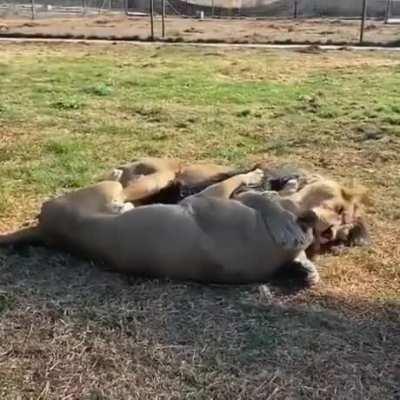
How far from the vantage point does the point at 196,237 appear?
3.79 m

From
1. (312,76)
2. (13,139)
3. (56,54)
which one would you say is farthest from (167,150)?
(56,54)

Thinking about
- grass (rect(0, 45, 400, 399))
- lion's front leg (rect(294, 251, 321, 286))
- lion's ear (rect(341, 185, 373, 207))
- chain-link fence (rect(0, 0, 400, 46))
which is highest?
lion's ear (rect(341, 185, 373, 207))

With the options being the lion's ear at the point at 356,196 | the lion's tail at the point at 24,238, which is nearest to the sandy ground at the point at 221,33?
the lion's ear at the point at 356,196

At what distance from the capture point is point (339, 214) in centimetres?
441

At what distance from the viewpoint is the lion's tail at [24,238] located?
427cm

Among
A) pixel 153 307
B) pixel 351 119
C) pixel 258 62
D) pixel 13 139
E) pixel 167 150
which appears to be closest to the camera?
pixel 153 307

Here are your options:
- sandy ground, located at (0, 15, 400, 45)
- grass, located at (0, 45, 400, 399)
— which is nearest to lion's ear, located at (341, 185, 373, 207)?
grass, located at (0, 45, 400, 399)

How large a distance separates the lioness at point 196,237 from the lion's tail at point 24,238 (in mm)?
200

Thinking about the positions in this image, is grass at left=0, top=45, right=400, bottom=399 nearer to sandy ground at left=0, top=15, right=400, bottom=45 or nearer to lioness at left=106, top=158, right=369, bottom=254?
lioness at left=106, top=158, right=369, bottom=254

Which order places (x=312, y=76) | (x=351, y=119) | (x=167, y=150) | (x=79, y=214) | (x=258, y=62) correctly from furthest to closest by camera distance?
(x=258, y=62) → (x=312, y=76) → (x=351, y=119) → (x=167, y=150) → (x=79, y=214)

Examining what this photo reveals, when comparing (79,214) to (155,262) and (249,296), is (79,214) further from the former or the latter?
(249,296)

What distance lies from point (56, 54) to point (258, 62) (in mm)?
4060

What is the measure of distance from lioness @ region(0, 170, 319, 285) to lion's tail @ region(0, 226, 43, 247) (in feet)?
0.66

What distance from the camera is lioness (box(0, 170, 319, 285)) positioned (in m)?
3.80
